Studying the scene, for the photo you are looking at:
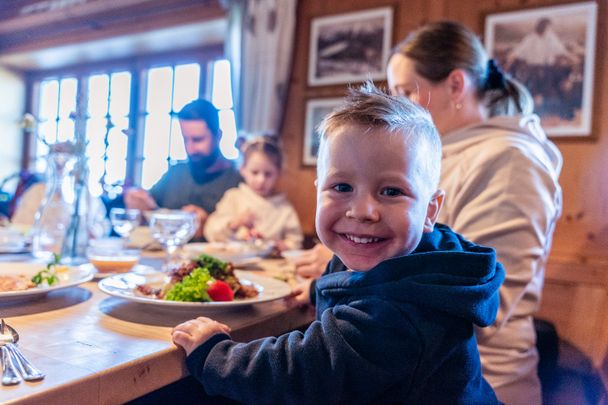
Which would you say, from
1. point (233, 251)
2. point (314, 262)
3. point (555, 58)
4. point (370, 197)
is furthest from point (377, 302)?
point (555, 58)

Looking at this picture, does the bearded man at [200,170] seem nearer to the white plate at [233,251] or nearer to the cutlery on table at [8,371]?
the white plate at [233,251]

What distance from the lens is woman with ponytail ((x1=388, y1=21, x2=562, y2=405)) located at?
1092 mm

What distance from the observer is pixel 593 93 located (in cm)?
249

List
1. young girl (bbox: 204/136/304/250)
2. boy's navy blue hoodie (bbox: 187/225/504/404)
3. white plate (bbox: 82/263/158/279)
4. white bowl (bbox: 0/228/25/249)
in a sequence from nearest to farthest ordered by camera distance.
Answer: boy's navy blue hoodie (bbox: 187/225/504/404), white plate (bbox: 82/263/158/279), white bowl (bbox: 0/228/25/249), young girl (bbox: 204/136/304/250)

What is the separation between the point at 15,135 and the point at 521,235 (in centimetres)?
599

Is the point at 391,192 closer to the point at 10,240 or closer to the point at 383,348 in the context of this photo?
the point at 383,348

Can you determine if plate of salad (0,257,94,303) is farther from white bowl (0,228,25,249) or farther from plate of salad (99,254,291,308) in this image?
white bowl (0,228,25,249)

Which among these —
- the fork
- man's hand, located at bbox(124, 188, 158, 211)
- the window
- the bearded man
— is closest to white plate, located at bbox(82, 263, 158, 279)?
the fork

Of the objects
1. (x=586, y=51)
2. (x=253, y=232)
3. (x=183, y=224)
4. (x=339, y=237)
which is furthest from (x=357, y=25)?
(x=339, y=237)

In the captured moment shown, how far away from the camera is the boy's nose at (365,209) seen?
30.1 inches

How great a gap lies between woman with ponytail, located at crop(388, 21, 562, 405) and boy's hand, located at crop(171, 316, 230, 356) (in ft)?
2.07

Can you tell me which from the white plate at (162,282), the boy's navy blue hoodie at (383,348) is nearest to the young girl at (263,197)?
the white plate at (162,282)

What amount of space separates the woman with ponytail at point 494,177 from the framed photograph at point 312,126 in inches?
74.4

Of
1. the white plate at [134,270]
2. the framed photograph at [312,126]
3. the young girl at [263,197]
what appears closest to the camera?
the white plate at [134,270]
